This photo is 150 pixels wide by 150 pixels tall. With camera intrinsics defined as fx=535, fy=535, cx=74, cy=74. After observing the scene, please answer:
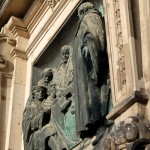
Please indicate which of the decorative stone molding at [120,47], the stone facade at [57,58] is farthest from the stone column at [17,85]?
the decorative stone molding at [120,47]

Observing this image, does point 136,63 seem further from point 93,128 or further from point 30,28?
point 30,28

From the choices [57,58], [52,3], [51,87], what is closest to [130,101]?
[51,87]

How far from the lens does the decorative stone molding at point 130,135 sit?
367cm

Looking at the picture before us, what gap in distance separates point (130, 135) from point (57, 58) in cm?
311

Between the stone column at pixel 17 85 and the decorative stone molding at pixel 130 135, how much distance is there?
319 cm

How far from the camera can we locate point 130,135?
371 centimetres

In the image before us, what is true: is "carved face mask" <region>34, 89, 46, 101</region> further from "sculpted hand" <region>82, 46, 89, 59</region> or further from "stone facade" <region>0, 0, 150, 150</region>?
"sculpted hand" <region>82, 46, 89, 59</region>

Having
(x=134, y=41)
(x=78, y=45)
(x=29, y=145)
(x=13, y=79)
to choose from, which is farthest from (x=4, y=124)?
(x=134, y=41)

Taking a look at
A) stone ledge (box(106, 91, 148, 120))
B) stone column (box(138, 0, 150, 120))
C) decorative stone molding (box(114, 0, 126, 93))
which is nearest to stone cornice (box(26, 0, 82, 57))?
decorative stone molding (box(114, 0, 126, 93))

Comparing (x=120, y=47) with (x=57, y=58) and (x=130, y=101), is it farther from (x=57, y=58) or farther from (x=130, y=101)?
(x=57, y=58)

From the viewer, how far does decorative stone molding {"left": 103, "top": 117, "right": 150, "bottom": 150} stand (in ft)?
12.0

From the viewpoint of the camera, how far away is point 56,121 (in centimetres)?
596

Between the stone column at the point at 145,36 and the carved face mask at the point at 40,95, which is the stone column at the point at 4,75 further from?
the stone column at the point at 145,36

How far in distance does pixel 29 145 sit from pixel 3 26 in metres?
2.45
